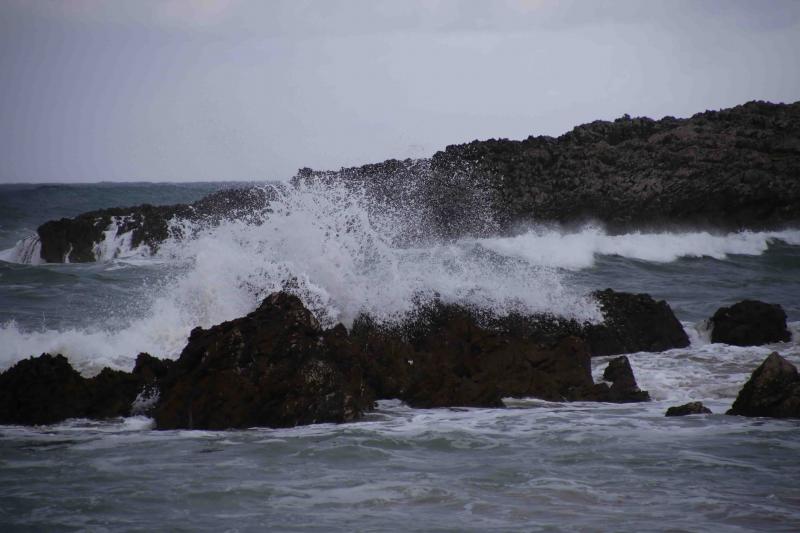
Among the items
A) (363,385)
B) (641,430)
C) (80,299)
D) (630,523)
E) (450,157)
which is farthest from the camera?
(450,157)

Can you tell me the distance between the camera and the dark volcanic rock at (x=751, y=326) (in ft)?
35.1

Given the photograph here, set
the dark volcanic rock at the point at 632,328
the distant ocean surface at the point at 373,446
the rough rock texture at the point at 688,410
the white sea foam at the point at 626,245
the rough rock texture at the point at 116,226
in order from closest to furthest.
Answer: the distant ocean surface at the point at 373,446 < the rough rock texture at the point at 688,410 < the dark volcanic rock at the point at 632,328 < the white sea foam at the point at 626,245 < the rough rock texture at the point at 116,226

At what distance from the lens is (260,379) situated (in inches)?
285

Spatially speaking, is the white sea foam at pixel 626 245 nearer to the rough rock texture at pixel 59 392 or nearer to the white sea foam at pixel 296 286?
the white sea foam at pixel 296 286

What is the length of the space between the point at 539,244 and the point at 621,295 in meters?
11.0

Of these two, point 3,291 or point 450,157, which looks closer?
point 3,291

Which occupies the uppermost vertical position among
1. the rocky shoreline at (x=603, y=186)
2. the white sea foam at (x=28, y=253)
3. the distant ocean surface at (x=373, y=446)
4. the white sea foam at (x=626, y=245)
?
the rocky shoreline at (x=603, y=186)

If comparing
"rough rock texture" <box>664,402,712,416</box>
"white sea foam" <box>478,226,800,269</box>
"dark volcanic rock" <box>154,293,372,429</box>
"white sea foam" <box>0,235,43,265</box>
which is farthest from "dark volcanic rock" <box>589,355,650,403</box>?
"white sea foam" <box>0,235,43,265</box>

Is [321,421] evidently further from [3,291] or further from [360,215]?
[3,291]

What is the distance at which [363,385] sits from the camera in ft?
25.9

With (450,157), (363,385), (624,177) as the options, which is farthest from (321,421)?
(450,157)

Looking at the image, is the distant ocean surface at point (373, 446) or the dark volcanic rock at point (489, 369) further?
the dark volcanic rock at point (489, 369)

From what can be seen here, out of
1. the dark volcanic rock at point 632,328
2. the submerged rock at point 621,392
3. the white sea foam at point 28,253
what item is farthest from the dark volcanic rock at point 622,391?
the white sea foam at point 28,253

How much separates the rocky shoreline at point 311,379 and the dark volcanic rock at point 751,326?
281 cm
